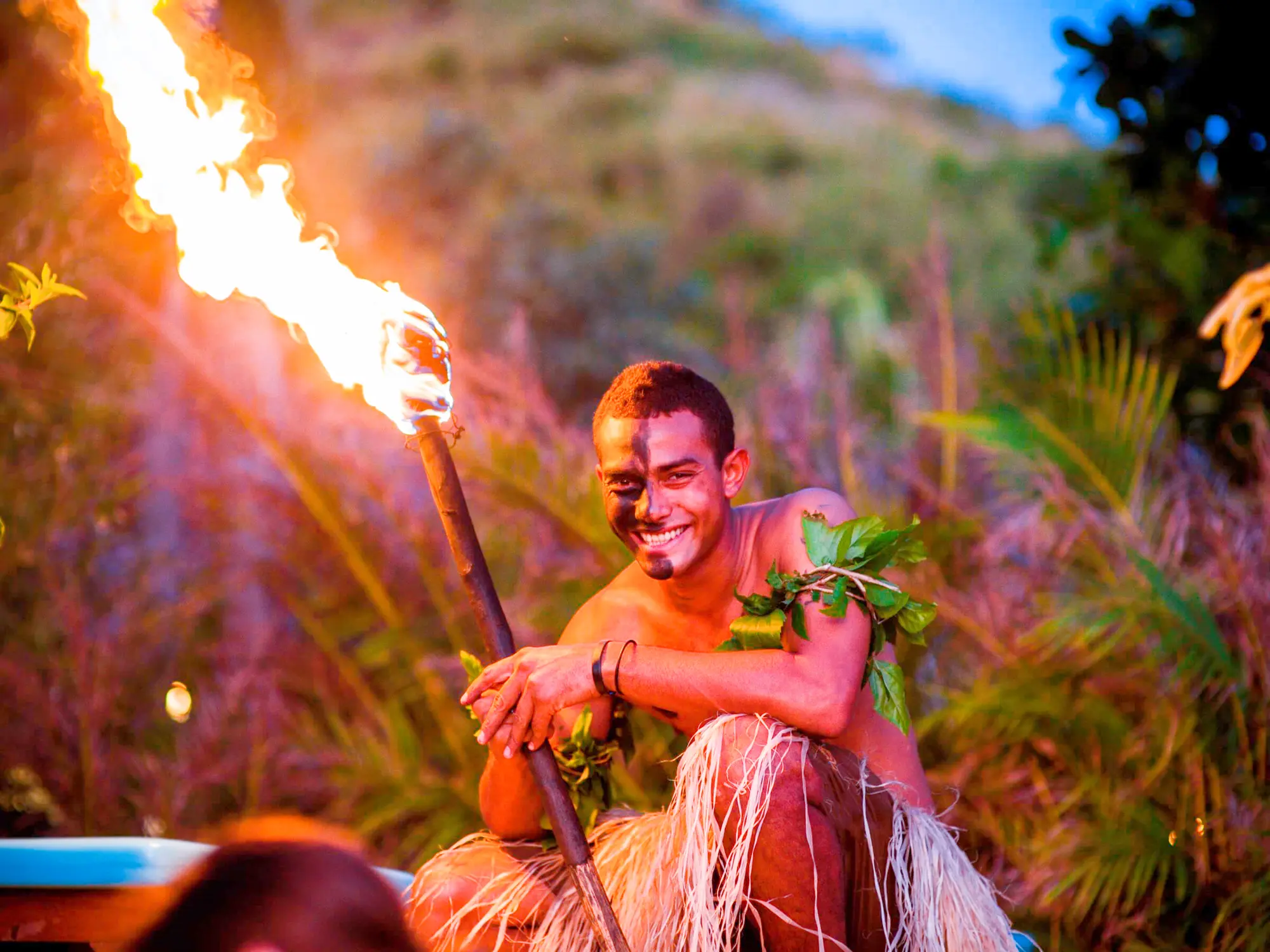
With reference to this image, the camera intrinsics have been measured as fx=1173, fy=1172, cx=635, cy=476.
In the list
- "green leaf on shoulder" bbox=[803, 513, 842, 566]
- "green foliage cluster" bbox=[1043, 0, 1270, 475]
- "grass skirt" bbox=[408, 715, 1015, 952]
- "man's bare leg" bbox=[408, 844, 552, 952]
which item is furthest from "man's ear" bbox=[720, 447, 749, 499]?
"green foliage cluster" bbox=[1043, 0, 1270, 475]

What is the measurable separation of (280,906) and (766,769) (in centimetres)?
114

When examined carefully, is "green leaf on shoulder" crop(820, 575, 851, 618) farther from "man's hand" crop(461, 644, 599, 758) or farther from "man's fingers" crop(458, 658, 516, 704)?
"man's fingers" crop(458, 658, 516, 704)

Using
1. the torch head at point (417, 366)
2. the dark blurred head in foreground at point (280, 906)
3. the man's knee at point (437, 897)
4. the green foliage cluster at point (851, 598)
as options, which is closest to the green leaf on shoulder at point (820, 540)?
the green foliage cluster at point (851, 598)

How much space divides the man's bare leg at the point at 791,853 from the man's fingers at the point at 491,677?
443 millimetres

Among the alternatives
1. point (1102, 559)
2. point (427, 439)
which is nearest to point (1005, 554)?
point (1102, 559)

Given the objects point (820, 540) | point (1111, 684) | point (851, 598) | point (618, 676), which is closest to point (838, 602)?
point (851, 598)

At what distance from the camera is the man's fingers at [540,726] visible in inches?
88.0

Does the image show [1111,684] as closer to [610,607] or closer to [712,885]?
[610,607]

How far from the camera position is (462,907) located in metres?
2.61

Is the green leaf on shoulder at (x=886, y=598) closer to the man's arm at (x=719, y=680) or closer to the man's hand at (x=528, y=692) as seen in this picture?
the man's arm at (x=719, y=680)

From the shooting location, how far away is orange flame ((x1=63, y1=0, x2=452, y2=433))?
227 centimetres

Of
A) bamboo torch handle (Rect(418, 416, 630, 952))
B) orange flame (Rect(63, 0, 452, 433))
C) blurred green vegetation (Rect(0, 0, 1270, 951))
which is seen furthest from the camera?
blurred green vegetation (Rect(0, 0, 1270, 951))

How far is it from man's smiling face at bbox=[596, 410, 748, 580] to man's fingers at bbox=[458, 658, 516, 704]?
1.58 ft

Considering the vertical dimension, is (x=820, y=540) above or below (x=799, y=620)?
above
